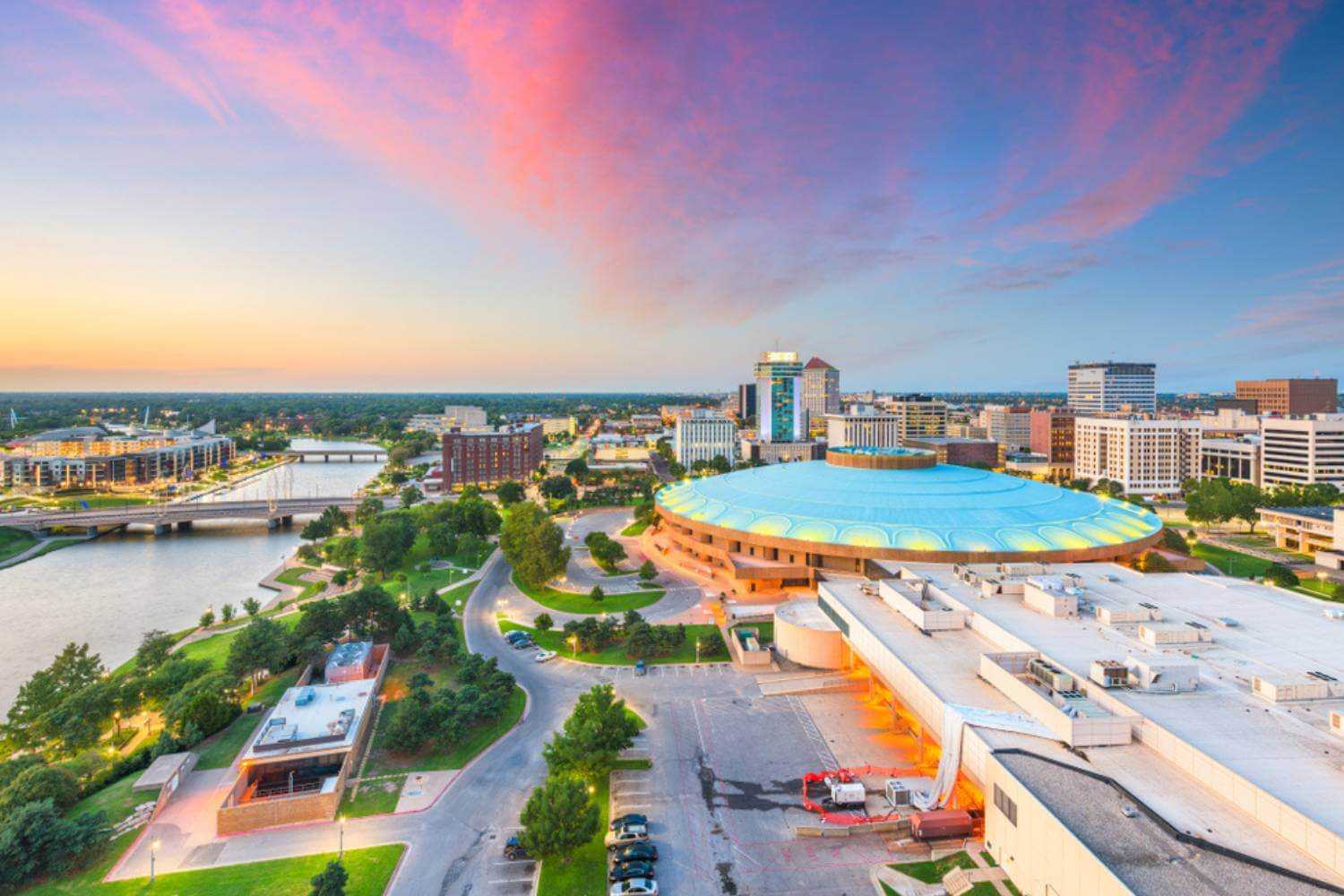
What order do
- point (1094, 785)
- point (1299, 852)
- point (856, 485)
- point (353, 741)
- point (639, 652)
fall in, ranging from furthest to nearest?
point (856, 485) < point (639, 652) < point (353, 741) < point (1094, 785) < point (1299, 852)

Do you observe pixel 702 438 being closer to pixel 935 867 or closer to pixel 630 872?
pixel 935 867

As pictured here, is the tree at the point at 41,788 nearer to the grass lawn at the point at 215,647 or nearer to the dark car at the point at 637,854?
the grass lawn at the point at 215,647

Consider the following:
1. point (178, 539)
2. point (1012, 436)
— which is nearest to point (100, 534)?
point (178, 539)

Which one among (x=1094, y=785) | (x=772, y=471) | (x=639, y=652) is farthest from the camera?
(x=772, y=471)

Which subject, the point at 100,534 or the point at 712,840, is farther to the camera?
the point at 100,534

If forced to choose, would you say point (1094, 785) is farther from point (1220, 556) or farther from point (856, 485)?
point (1220, 556)

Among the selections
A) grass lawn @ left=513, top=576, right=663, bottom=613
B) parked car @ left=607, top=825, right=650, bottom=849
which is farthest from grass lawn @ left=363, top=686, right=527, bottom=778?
grass lawn @ left=513, top=576, right=663, bottom=613

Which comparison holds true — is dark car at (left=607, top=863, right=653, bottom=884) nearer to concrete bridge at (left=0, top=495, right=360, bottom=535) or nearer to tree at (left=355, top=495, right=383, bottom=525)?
tree at (left=355, top=495, right=383, bottom=525)
